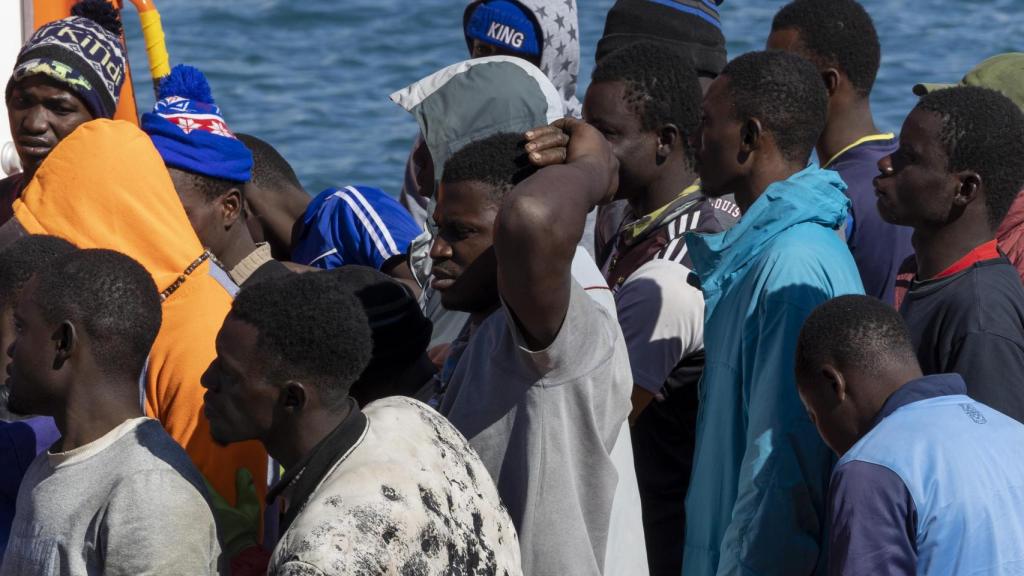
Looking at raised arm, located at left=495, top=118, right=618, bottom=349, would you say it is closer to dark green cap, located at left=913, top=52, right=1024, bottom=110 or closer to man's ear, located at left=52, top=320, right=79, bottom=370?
man's ear, located at left=52, top=320, right=79, bottom=370

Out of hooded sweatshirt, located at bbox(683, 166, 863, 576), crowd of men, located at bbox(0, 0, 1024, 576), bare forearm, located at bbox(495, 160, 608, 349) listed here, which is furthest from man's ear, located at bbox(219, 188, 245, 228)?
bare forearm, located at bbox(495, 160, 608, 349)

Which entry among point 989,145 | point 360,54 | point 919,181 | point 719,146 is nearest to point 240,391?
point 719,146

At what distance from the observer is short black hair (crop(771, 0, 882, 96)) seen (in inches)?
182

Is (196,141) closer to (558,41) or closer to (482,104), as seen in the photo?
(482,104)

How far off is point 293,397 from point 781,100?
4.94 ft

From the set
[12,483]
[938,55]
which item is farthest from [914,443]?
[938,55]

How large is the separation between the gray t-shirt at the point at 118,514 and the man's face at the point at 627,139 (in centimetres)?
154

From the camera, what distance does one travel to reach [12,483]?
10.3 ft

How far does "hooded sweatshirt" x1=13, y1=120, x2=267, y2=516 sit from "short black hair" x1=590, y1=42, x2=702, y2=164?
1.19m

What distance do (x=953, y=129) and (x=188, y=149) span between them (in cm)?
192

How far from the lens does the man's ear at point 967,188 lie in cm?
347

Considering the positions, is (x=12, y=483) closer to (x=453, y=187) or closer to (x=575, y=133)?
(x=453, y=187)

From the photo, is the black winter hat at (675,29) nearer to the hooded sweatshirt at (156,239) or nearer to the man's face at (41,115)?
the man's face at (41,115)

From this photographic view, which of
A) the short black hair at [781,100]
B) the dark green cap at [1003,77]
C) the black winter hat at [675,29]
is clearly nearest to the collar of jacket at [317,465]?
the short black hair at [781,100]
